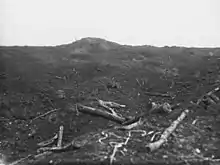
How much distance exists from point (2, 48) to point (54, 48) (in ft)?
9.54

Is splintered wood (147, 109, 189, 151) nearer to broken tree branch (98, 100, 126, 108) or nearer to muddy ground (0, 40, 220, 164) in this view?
muddy ground (0, 40, 220, 164)

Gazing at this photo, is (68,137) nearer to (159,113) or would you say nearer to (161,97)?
(159,113)

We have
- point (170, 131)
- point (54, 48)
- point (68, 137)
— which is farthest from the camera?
point (54, 48)

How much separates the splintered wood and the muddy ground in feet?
0.37

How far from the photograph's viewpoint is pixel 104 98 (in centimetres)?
912

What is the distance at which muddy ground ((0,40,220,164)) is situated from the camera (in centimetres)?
514

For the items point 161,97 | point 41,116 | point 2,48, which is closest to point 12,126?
point 41,116

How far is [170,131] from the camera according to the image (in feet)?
19.1

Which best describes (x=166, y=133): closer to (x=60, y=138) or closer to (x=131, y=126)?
(x=131, y=126)

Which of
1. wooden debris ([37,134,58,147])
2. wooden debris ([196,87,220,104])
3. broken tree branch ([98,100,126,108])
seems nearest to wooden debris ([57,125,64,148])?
wooden debris ([37,134,58,147])

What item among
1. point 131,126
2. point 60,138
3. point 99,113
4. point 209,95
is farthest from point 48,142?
point 209,95

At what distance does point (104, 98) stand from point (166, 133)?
3808 mm

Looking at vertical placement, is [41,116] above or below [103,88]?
below

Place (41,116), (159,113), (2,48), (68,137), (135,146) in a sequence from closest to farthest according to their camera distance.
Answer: (135,146), (68,137), (159,113), (41,116), (2,48)
